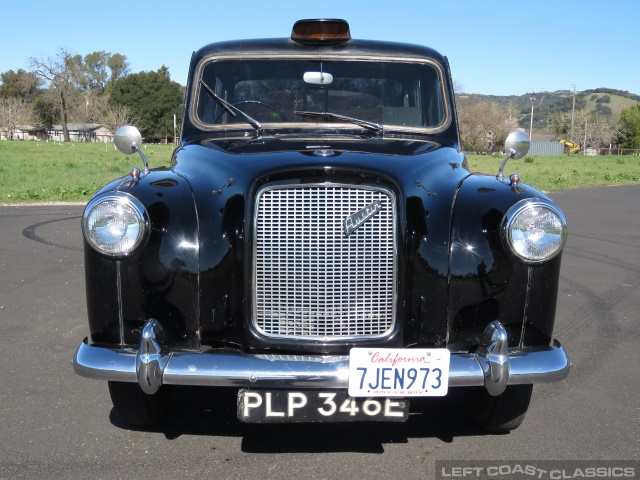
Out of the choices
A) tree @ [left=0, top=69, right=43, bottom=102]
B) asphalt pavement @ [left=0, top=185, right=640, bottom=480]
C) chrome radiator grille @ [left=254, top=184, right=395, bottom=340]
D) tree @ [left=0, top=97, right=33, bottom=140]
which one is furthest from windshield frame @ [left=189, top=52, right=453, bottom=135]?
tree @ [left=0, top=69, right=43, bottom=102]

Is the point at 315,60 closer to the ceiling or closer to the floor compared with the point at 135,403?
closer to the ceiling

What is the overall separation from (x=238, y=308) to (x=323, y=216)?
0.55 meters

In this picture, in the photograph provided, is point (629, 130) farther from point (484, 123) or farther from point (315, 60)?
point (315, 60)

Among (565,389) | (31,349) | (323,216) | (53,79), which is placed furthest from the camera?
(53,79)

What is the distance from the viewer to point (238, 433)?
11.7 ft

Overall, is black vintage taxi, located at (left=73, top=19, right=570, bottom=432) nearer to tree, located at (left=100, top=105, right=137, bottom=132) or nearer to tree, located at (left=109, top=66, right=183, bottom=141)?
tree, located at (left=100, top=105, right=137, bottom=132)

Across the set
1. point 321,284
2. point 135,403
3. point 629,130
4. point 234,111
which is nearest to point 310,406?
point 321,284

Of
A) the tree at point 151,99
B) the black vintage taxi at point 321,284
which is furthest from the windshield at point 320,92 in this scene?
the tree at point 151,99

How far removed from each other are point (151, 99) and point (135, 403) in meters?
90.0

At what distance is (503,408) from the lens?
11.4ft

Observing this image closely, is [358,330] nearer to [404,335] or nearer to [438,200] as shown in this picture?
[404,335]

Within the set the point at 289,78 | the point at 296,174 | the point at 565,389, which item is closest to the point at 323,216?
the point at 296,174

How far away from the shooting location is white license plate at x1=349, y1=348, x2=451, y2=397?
9.37ft

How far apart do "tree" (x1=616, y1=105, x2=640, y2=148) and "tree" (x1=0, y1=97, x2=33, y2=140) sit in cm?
7951
